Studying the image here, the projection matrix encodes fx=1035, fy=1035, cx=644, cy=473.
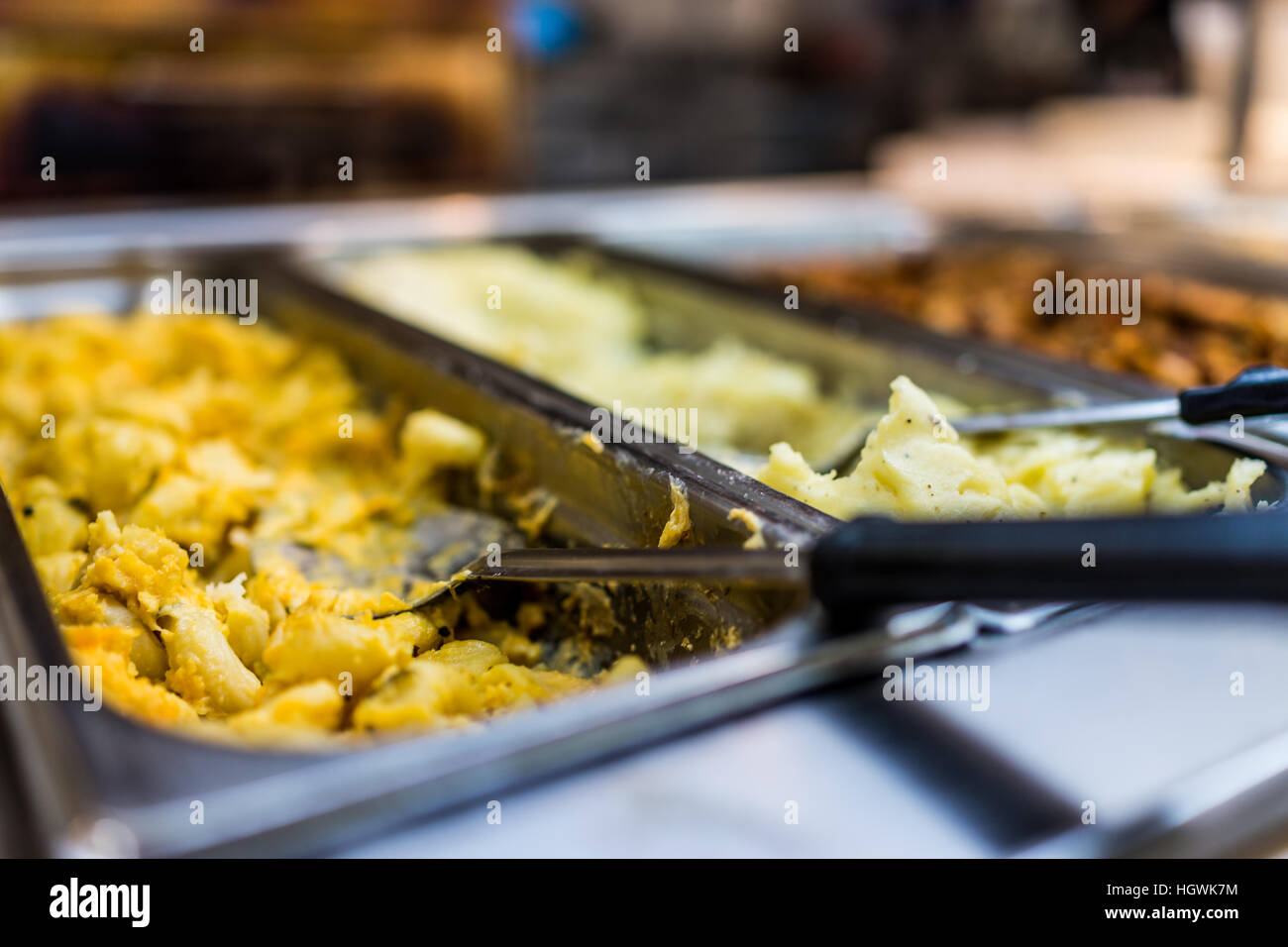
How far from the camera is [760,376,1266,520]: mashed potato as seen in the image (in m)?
1.16

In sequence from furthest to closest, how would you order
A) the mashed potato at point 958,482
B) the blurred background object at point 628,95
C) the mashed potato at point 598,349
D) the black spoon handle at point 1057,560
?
1. the blurred background object at point 628,95
2. the mashed potato at point 598,349
3. the mashed potato at point 958,482
4. the black spoon handle at point 1057,560

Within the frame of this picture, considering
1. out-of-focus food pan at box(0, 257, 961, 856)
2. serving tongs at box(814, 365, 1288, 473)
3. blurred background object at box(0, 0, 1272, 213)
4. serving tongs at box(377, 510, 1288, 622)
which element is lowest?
out-of-focus food pan at box(0, 257, 961, 856)

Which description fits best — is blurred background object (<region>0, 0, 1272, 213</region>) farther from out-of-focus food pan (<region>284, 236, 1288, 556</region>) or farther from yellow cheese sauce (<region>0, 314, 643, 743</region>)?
yellow cheese sauce (<region>0, 314, 643, 743</region>)

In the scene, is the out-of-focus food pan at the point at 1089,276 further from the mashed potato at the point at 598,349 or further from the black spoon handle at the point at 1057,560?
the black spoon handle at the point at 1057,560

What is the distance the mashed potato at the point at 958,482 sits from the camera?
1.16 meters

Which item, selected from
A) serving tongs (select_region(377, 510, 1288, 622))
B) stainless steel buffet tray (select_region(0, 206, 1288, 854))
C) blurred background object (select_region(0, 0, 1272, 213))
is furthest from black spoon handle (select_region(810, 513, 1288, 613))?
blurred background object (select_region(0, 0, 1272, 213))

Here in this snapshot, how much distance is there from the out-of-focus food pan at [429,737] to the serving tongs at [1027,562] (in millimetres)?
79

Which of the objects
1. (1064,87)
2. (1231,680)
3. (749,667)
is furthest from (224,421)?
(1064,87)

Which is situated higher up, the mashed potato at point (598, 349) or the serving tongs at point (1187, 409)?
the mashed potato at point (598, 349)

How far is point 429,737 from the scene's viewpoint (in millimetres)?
768

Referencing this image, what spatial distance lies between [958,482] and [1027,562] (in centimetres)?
44

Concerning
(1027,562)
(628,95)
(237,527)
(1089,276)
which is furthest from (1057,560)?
(628,95)

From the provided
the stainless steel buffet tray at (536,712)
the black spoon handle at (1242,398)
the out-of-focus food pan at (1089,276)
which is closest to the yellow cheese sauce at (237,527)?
the stainless steel buffet tray at (536,712)

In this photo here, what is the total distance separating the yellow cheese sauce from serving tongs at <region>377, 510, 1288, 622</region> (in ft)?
0.69
